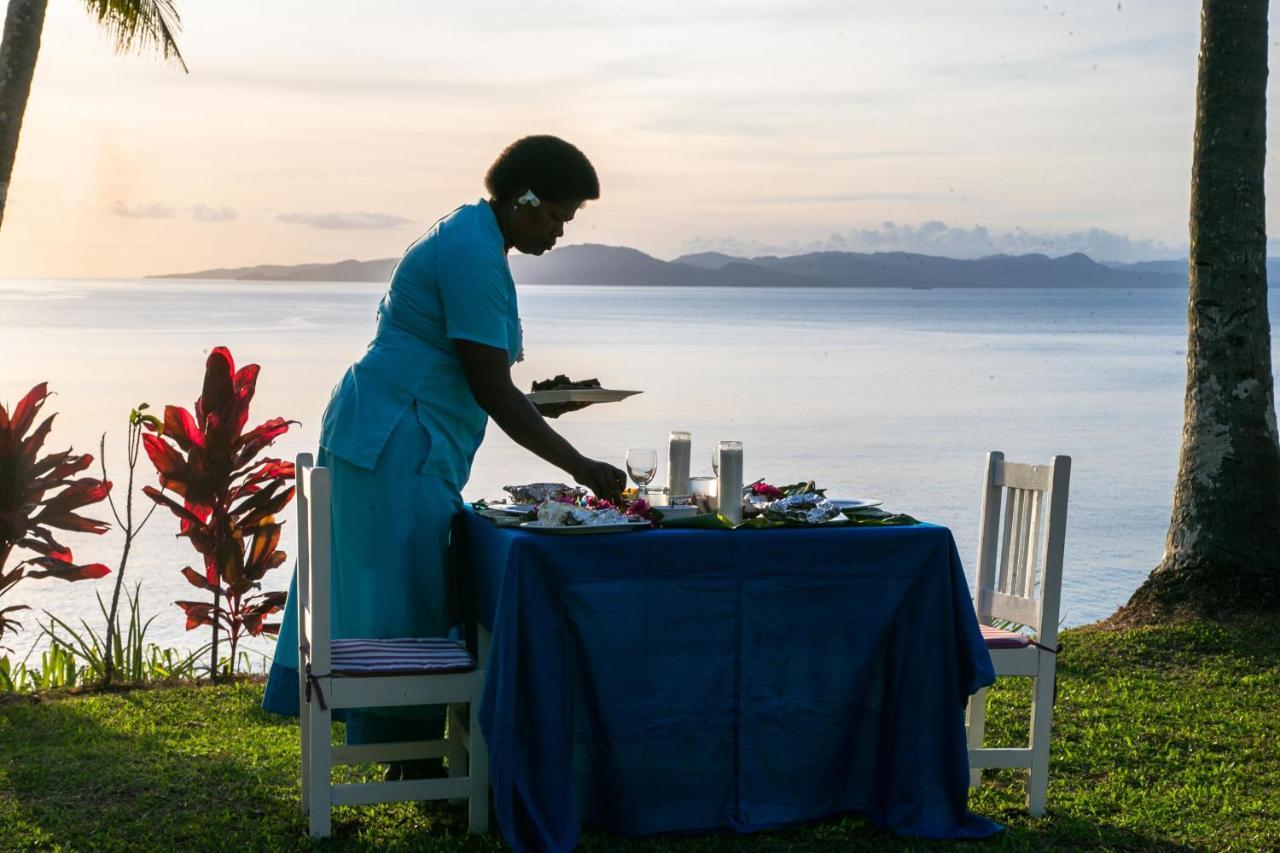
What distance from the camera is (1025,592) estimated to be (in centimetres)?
418

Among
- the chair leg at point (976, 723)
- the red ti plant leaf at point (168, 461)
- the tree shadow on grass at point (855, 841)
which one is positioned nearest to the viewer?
the tree shadow on grass at point (855, 841)

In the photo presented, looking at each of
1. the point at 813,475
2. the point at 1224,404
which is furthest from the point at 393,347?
the point at 813,475

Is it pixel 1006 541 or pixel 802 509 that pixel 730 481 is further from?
pixel 1006 541

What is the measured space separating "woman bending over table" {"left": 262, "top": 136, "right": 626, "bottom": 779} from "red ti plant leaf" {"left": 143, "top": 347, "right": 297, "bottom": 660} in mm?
1909

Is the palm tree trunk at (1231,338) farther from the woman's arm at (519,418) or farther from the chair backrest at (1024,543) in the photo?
the woman's arm at (519,418)

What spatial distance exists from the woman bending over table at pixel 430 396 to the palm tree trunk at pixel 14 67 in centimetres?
265

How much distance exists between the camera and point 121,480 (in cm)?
1210

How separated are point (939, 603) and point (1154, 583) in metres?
3.50

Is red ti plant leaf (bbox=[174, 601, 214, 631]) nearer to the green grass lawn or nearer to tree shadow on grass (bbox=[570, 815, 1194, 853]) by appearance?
the green grass lawn

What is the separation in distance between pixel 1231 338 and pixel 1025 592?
2.93 meters

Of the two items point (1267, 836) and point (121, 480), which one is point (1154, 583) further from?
point (121, 480)

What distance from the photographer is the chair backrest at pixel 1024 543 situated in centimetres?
395

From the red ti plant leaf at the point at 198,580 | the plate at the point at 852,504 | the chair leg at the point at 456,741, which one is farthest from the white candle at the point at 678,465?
the red ti plant leaf at the point at 198,580

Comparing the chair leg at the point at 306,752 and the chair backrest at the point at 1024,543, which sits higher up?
the chair backrest at the point at 1024,543
